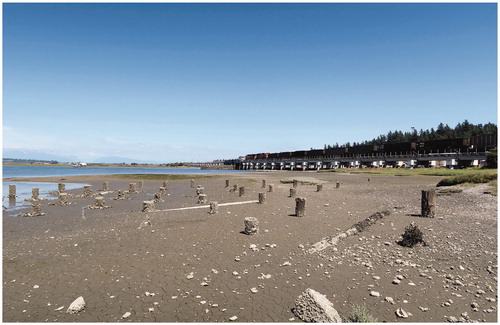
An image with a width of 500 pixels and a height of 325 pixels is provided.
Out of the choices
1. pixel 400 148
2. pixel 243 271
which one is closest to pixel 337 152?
pixel 400 148

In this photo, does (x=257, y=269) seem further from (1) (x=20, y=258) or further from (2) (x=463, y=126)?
(2) (x=463, y=126)

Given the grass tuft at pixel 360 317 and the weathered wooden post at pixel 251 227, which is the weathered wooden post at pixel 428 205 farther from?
the grass tuft at pixel 360 317

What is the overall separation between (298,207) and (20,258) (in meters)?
13.8

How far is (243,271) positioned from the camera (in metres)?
9.39

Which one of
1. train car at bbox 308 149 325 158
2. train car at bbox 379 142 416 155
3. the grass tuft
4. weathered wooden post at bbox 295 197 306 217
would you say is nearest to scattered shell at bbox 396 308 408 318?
the grass tuft

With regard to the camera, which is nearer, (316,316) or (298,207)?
(316,316)

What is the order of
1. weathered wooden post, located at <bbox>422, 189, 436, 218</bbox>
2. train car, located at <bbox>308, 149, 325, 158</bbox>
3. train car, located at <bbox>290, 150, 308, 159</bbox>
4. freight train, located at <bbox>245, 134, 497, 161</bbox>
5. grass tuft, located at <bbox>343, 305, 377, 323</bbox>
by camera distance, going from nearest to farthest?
grass tuft, located at <bbox>343, 305, 377, 323</bbox> → weathered wooden post, located at <bbox>422, 189, 436, 218</bbox> → freight train, located at <bbox>245, 134, 497, 161</bbox> → train car, located at <bbox>308, 149, 325, 158</bbox> → train car, located at <bbox>290, 150, 308, 159</bbox>

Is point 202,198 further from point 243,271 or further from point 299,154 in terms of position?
point 299,154

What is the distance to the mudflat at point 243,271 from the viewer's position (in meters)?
7.22

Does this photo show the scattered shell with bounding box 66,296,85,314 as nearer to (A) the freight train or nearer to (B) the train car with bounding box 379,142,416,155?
(A) the freight train

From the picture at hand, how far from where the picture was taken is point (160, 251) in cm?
1139

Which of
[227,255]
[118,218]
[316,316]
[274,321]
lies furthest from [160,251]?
[118,218]

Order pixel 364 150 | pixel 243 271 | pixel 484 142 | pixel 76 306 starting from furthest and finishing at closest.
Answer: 1. pixel 364 150
2. pixel 484 142
3. pixel 243 271
4. pixel 76 306

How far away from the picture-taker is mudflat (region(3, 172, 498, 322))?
23.7 feet
